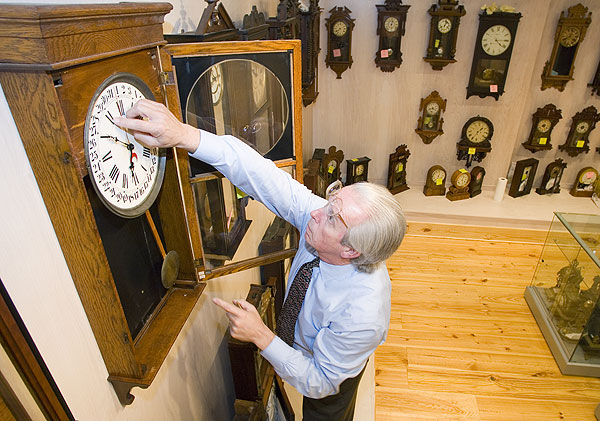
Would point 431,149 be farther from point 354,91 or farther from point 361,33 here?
point 361,33

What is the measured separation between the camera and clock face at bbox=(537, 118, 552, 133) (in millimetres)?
3922

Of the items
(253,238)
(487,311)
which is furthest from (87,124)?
(487,311)

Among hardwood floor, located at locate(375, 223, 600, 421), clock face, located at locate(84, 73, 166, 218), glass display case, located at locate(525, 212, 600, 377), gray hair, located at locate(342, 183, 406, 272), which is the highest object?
clock face, located at locate(84, 73, 166, 218)

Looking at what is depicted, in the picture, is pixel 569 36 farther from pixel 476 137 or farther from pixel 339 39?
pixel 339 39

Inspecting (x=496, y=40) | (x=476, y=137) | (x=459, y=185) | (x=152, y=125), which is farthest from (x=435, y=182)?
(x=152, y=125)

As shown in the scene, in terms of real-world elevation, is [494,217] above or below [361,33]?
below

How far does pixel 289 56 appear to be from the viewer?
1.21 m

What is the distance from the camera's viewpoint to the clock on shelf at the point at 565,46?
348cm

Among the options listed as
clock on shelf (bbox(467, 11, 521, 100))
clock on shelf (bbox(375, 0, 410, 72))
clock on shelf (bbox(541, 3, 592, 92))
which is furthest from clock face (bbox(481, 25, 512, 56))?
clock on shelf (bbox(375, 0, 410, 72))

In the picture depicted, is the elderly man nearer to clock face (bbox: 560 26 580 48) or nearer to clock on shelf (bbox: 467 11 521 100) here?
clock on shelf (bbox: 467 11 521 100)

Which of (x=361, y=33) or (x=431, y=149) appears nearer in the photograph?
(x=361, y=33)

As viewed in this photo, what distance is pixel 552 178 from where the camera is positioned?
411 centimetres

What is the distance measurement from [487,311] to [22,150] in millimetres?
3080

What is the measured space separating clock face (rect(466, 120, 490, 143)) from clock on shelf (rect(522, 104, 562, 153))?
17.7 inches
